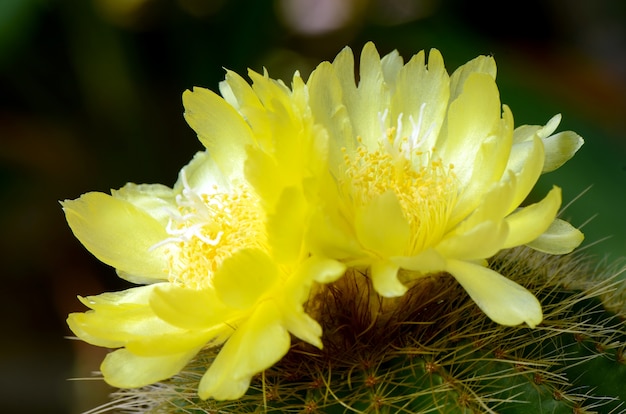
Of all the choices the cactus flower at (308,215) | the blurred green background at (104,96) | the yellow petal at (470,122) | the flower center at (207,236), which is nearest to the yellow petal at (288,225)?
the cactus flower at (308,215)

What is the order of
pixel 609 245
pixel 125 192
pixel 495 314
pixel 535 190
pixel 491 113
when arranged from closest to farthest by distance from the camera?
1. pixel 495 314
2. pixel 491 113
3. pixel 125 192
4. pixel 609 245
5. pixel 535 190

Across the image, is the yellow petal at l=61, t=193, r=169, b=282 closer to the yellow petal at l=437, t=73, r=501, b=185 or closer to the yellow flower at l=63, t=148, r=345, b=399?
the yellow flower at l=63, t=148, r=345, b=399

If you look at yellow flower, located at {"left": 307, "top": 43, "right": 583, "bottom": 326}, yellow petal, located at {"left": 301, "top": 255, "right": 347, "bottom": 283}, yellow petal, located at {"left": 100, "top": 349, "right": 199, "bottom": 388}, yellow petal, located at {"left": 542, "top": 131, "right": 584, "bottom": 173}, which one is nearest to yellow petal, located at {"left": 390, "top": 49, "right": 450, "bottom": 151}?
yellow flower, located at {"left": 307, "top": 43, "right": 583, "bottom": 326}

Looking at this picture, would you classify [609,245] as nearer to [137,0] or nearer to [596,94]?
[596,94]

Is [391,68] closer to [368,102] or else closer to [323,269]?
[368,102]

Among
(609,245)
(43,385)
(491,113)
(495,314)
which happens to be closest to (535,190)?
(609,245)

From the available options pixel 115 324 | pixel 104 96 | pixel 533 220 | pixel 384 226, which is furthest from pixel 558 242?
pixel 104 96
